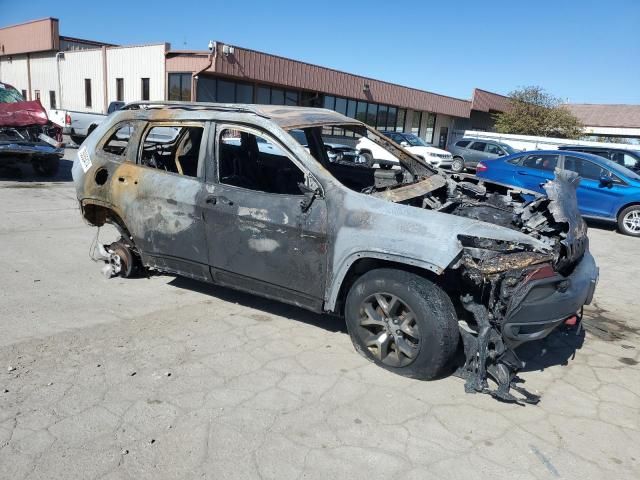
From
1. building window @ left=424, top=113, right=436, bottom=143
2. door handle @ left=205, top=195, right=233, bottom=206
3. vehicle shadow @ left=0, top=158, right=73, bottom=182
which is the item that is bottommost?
vehicle shadow @ left=0, top=158, right=73, bottom=182

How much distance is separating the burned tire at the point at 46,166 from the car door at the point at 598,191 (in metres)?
11.7

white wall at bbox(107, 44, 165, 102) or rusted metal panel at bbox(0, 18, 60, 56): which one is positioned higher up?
rusted metal panel at bbox(0, 18, 60, 56)

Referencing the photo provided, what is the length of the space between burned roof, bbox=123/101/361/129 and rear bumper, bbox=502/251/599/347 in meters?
2.13

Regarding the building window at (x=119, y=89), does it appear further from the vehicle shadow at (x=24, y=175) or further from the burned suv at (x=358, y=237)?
the burned suv at (x=358, y=237)

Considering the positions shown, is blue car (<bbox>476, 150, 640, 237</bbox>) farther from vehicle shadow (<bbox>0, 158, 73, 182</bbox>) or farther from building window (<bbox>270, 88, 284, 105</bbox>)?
building window (<bbox>270, 88, 284, 105</bbox>)

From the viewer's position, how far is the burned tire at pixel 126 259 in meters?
5.06

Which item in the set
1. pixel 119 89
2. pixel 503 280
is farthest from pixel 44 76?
pixel 503 280

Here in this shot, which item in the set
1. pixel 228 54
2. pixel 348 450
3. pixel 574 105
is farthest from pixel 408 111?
pixel 348 450

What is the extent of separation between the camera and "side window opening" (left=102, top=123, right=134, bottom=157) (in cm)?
475

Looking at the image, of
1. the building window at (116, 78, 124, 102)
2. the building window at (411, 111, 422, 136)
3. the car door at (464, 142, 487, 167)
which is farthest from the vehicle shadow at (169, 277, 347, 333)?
the building window at (411, 111, 422, 136)

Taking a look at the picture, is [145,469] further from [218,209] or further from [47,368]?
[218,209]

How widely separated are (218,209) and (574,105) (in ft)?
177

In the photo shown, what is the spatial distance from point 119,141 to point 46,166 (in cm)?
810

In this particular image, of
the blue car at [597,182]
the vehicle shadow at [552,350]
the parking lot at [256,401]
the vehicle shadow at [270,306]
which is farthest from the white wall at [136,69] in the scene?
the vehicle shadow at [552,350]
